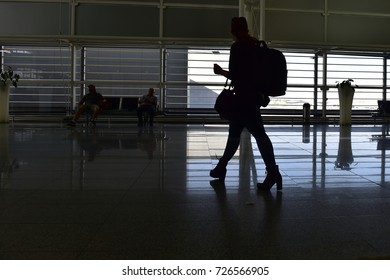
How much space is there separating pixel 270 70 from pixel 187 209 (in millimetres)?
1560

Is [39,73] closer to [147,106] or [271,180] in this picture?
[147,106]

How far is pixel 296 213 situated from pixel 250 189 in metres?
1.07

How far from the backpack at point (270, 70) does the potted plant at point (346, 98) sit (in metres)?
12.8

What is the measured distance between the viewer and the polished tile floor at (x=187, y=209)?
293 centimetres

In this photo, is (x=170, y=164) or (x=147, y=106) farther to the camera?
(x=147, y=106)

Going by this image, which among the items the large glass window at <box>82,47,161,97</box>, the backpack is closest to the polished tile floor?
the backpack

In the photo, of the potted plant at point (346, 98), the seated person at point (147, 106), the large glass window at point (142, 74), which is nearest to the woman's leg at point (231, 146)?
the seated person at point (147, 106)

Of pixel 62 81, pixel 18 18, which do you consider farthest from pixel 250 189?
pixel 18 18

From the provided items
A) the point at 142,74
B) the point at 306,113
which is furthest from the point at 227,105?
the point at 142,74

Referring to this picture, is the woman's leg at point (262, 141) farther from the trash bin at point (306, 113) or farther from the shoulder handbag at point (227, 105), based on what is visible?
the trash bin at point (306, 113)

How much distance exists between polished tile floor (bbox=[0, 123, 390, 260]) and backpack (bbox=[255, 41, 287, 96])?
1000 millimetres

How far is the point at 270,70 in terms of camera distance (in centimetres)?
463

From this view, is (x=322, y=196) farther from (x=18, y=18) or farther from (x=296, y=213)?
(x=18, y=18)
